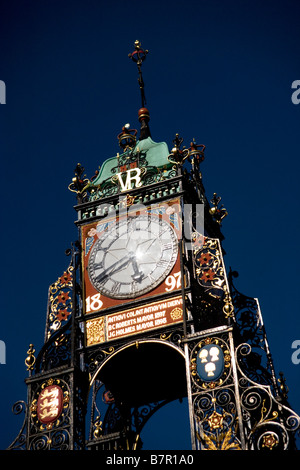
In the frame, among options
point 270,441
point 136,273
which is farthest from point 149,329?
point 270,441

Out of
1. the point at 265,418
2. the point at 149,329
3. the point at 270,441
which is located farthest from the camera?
the point at 149,329

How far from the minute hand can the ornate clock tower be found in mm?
27

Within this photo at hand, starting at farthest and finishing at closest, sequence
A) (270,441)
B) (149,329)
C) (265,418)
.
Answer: (149,329), (265,418), (270,441)

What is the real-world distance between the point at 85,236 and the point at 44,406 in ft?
15.0

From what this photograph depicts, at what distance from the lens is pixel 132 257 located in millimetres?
24359

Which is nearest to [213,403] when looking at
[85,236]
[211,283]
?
[211,283]

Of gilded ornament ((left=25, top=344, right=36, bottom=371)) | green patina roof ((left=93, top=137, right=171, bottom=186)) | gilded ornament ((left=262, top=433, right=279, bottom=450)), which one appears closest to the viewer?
gilded ornament ((left=262, top=433, right=279, bottom=450))

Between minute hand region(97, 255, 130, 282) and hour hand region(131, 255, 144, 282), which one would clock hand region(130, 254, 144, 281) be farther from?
minute hand region(97, 255, 130, 282)

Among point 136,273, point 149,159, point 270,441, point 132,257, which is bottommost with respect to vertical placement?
point 270,441

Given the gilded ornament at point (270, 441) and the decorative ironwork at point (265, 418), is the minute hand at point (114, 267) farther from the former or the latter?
the gilded ornament at point (270, 441)

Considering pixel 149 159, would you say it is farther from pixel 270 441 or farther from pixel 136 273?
pixel 270 441

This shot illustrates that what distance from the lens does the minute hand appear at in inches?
959

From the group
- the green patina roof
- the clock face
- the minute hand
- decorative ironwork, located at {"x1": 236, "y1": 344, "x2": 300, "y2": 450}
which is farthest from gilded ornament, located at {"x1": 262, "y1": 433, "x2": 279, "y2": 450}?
the green patina roof

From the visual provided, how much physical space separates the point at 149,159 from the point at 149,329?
5.16 m
